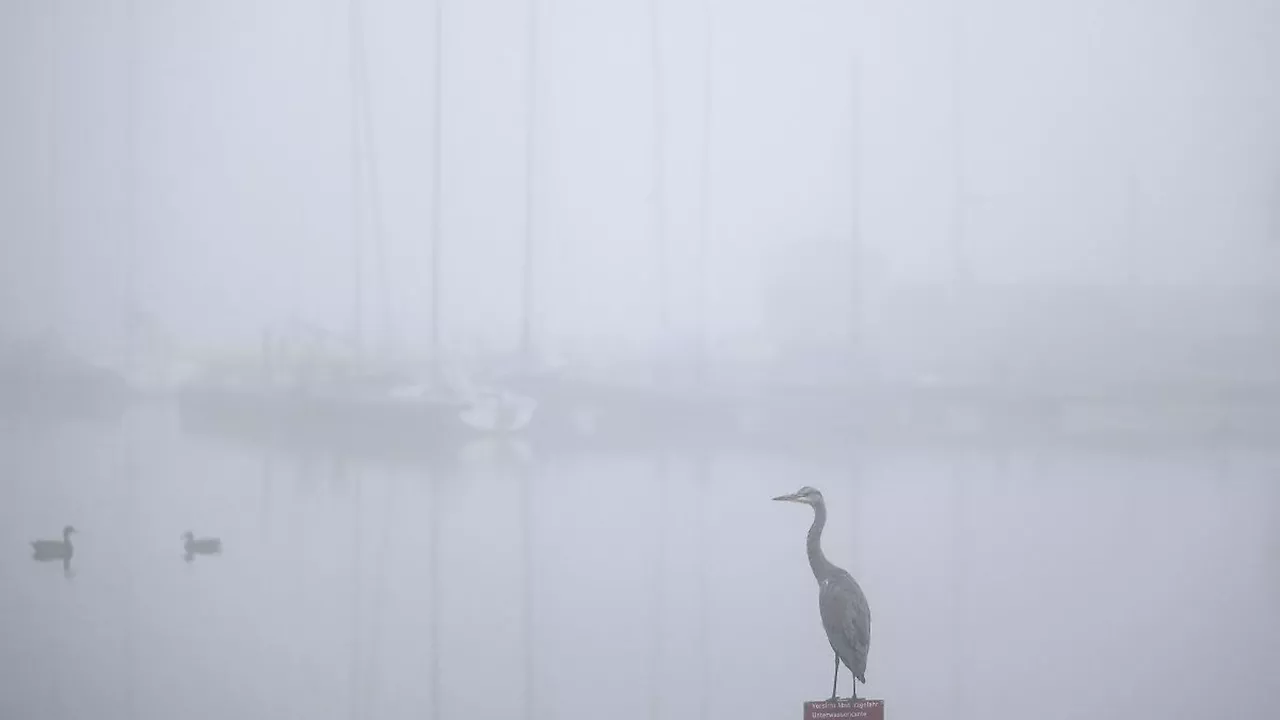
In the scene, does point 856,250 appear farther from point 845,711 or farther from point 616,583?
point 845,711

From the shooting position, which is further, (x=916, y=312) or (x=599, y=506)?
(x=916, y=312)

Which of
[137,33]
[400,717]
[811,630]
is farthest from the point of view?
[137,33]

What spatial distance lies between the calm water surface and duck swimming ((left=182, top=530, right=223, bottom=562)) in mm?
39

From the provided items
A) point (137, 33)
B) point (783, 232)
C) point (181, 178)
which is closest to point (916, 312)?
point (783, 232)

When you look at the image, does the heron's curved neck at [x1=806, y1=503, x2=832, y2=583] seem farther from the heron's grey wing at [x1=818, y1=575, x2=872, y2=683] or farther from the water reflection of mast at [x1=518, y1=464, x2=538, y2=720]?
the water reflection of mast at [x1=518, y1=464, x2=538, y2=720]

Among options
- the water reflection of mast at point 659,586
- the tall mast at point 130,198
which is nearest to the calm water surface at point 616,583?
the water reflection of mast at point 659,586

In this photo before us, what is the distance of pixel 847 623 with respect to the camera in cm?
334

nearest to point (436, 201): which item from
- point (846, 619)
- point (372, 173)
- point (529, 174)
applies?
point (372, 173)

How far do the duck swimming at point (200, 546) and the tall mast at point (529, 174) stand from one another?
1.50 metres

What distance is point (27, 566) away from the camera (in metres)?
4.46

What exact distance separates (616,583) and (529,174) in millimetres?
1835

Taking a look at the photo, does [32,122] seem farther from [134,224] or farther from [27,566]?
[27,566]

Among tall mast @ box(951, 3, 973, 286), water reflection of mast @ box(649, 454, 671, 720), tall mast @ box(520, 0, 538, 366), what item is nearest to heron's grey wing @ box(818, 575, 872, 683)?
water reflection of mast @ box(649, 454, 671, 720)

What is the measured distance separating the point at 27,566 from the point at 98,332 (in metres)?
1.00
